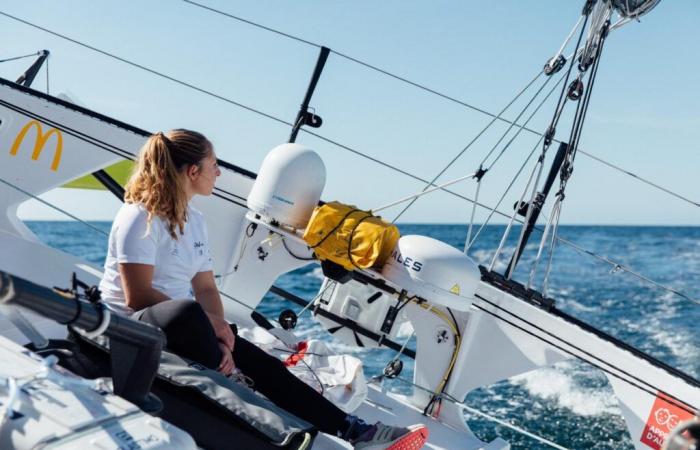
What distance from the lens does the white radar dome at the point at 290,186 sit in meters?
3.70

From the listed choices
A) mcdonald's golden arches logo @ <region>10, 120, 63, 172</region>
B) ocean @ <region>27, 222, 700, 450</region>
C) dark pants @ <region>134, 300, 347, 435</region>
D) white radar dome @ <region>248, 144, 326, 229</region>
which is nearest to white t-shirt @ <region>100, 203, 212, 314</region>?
dark pants @ <region>134, 300, 347, 435</region>

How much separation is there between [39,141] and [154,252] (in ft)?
8.76

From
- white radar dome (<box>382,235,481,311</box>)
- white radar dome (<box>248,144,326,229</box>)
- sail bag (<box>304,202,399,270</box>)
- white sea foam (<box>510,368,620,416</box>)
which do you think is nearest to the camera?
white radar dome (<box>382,235,481,311</box>)

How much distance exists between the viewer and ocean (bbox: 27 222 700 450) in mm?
5789

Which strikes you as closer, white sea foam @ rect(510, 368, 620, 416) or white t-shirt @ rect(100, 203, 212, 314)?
white t-shirt @ rect(100, 203, 212, 314)

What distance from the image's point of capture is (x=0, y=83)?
179 inches

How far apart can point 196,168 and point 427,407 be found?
6.64ft

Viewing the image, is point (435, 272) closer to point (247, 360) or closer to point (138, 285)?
point (247, 360)

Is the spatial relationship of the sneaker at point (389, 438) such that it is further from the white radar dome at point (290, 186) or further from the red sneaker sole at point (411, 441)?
the white radar dome at point (290, 186)

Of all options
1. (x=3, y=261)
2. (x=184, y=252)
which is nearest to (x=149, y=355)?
(x=184, y=252)

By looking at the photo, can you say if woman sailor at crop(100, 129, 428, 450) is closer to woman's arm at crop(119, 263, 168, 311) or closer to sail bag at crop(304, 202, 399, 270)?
woman's arm at crop(119, 263, 168, 311)

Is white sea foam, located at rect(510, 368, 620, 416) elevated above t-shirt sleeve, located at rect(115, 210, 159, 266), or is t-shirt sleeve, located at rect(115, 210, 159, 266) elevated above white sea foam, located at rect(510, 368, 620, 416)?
t-shirt sleeve, located at rect(115, 210, 159, 266)

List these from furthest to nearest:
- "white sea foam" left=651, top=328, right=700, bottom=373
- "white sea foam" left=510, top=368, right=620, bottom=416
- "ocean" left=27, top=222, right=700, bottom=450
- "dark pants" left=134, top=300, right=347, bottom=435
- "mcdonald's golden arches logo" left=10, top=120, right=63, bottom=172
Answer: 1. "white sea foam" left=651, top=328, right=700, bottom=373
2. "white sea foam" left=510, top=368, right=620, bottom=416
3. "ocean" left=27, top=222, right=700, bottom=450
4. "mcdonald's golden arches logo" left=10, top=120, right=63, bottom=172
5. "dark pants" left=134, top=300, right=347, bottom=435

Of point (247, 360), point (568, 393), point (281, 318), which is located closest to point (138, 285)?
point (247, 360)
